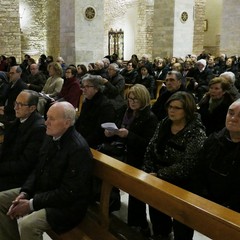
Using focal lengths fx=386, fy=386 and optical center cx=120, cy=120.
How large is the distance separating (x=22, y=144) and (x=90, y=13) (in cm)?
1029

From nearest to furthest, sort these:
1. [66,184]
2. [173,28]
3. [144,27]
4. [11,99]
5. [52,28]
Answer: [66,184] → [11,99] → [173,28] → [52,28] → [144,27]

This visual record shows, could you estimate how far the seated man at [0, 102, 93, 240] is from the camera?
2.84 m

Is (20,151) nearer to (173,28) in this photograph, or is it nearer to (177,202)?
(177,202)

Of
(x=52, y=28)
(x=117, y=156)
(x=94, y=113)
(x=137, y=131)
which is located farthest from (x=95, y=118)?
(x=52, y=28)

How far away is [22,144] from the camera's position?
3.52 meters

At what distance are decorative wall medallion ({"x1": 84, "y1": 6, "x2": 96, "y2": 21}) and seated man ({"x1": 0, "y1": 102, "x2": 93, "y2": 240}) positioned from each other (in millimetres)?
10515

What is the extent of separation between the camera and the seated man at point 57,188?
112 inches

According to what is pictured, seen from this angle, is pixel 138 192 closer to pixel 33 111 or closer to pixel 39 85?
pixel 33 111

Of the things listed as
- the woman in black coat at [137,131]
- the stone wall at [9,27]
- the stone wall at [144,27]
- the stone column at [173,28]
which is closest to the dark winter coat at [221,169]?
the woman in black coat at [137,131]

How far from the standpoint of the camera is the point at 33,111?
371 centimetres

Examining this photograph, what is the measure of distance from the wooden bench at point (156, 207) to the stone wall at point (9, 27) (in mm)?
13047

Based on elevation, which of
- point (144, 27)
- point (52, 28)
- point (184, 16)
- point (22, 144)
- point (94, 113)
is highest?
point (184, 16)

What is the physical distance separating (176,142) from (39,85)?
6.24m

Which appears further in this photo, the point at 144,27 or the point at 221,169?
the point at 144,27
